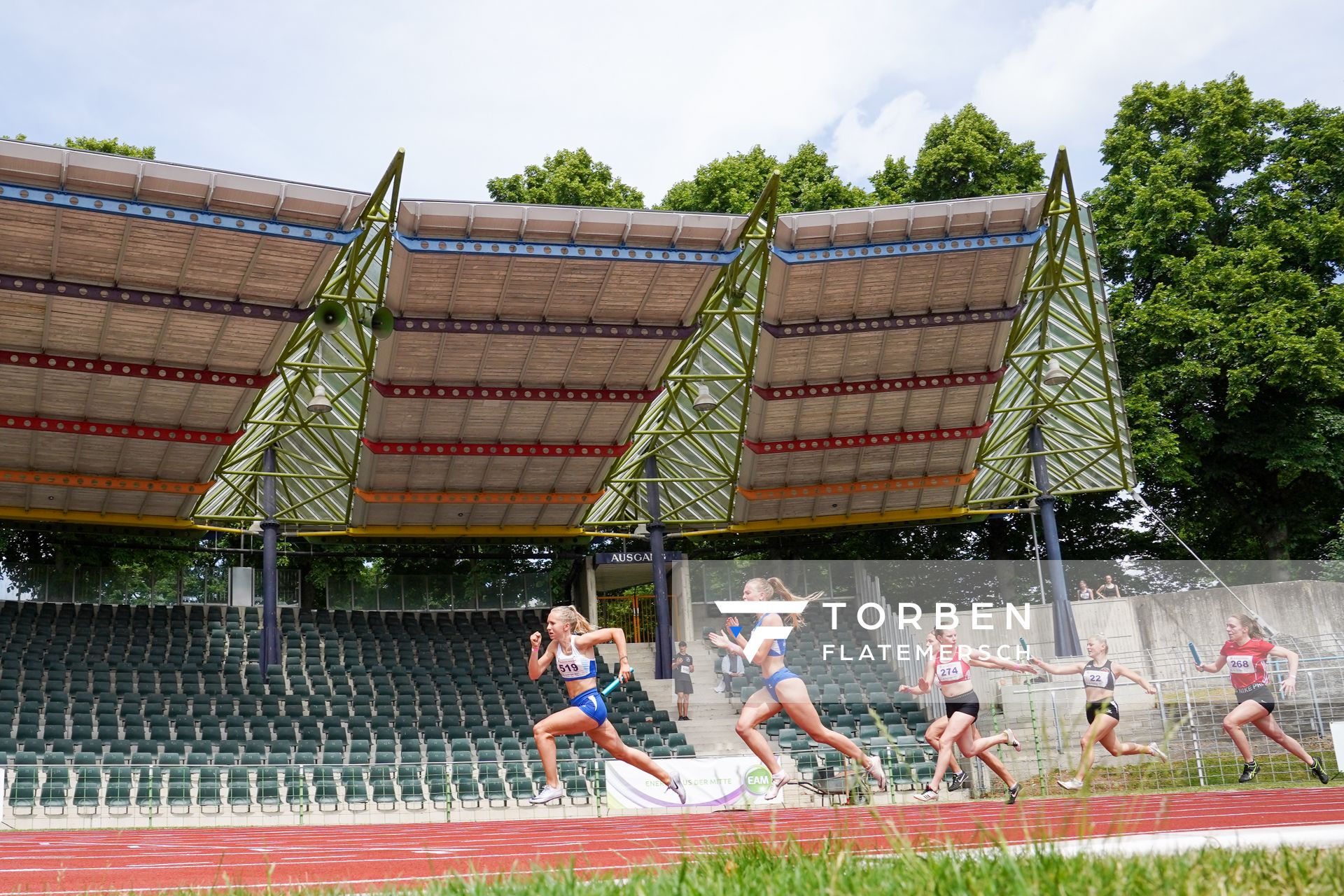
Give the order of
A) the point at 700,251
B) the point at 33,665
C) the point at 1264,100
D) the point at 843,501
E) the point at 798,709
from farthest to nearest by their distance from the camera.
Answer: the point at 1264,100 < the point at 843,501 < the point at 33,665 < the point at 700,251 < the point at 798,709

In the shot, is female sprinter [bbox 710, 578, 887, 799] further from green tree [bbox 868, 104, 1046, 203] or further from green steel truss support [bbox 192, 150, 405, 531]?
green tree [bbox 868, 104, 1046, 203]

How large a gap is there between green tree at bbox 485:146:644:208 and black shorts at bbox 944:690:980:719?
1113 inches

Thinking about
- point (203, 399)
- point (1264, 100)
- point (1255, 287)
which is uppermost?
point (1264, 100)

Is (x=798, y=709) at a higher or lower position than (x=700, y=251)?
lower

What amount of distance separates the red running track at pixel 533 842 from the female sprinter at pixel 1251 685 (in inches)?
29.3

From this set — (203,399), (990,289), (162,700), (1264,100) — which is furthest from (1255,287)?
(162,700)

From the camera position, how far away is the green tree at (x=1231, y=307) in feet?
112

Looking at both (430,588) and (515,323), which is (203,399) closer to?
(515,323)

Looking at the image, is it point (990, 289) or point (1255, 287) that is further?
point (1255, 287)

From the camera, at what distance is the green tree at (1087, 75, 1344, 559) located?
34.2 meters

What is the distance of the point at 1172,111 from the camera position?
38.8 m

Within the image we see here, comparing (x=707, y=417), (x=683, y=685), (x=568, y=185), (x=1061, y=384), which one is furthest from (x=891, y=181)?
(x=683, y=685)

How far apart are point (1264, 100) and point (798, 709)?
114 ft

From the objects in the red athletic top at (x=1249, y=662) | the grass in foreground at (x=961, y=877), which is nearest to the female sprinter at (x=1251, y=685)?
the red athletic top at (x=1249, y=662)
